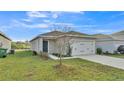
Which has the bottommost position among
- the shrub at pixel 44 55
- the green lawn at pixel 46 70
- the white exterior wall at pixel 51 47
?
the green lawn at pixel 46 70

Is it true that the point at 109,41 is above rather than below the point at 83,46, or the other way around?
above

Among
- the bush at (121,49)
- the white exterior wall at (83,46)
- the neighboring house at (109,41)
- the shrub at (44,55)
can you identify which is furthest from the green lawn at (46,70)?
the neighboring house at (109,41)

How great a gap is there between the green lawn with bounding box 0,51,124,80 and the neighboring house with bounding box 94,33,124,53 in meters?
0.98

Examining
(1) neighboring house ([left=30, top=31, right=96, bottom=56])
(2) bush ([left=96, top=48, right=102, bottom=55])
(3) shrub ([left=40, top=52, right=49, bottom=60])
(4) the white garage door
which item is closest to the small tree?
(1) neighboring house ([left=30, top=31, right=96, bottom=56])

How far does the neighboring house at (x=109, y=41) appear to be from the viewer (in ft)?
20.9

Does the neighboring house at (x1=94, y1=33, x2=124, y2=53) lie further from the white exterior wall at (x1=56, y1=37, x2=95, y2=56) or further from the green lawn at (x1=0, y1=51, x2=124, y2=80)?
the green lawn at (x1=0, y1=51, x2=124, y2=80)

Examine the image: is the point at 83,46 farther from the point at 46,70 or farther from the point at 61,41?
the point at 46,70

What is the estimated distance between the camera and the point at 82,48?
675cm

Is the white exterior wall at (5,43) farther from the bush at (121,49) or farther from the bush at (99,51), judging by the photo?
the bush at (121,49)

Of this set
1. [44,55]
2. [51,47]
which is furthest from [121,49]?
[44,55]

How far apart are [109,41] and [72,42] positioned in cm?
191
